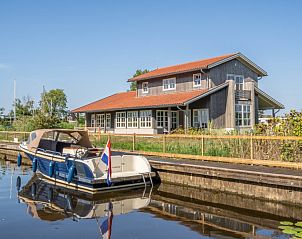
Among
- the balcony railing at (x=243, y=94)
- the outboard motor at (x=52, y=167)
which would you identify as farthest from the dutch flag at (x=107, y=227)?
→ the balcony railing at (x=243, y=94)

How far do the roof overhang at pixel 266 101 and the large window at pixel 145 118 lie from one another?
9420mm

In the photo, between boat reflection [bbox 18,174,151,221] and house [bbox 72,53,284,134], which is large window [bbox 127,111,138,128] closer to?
house [bbox 72,53,284,134]

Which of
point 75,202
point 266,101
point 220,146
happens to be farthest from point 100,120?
point 75,202

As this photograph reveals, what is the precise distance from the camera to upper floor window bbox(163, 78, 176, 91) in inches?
1280

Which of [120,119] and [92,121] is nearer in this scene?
[120,119]

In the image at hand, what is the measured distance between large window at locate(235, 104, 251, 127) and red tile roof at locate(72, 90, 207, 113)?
383cm

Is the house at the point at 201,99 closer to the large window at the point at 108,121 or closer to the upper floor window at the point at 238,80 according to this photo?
the upper floor window at the point at 238,80

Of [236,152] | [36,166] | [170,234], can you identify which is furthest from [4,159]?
[170,234]

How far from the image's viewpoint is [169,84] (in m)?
33.0

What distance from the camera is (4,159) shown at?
2456 cm

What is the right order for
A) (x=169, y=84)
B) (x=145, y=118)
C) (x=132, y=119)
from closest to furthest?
(x=145, y=118) → (x=169, y=84) → (x=132, y=119)

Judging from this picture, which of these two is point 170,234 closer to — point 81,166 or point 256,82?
point 81,166

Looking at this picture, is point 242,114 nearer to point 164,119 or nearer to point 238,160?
point 164,119

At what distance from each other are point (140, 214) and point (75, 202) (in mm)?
2652
